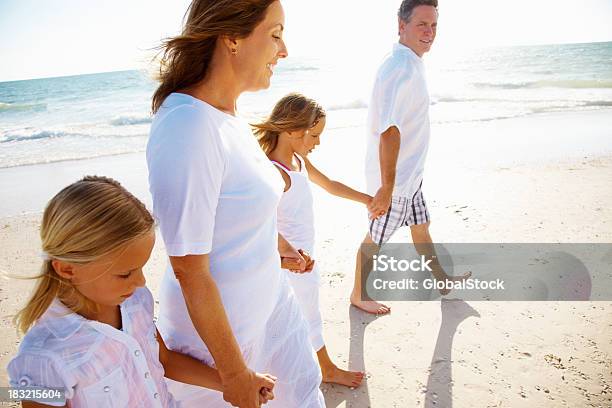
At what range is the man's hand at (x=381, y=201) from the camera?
3.35 meters

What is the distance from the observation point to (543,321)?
3.48m

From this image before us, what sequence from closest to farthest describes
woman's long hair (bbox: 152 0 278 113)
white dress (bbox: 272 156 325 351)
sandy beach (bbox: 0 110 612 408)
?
woman's long hair (bbox: 152 0 278 113)
white dress (bbox: 272 156 325 351)
sandy beach (bbox: 0 110 612 408)

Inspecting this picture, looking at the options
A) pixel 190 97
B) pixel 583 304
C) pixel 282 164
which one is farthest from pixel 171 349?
pixel 583 304

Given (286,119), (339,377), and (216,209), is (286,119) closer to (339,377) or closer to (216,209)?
(216,209)

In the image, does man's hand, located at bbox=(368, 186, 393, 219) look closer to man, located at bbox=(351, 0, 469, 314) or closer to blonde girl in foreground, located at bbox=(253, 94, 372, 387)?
man, located at bbox=(351, 0, 469, 314)

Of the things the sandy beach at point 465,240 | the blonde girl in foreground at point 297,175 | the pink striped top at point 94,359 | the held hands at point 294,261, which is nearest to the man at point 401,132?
the sandy beach at point 465,240

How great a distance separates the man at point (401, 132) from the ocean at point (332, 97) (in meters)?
1.99

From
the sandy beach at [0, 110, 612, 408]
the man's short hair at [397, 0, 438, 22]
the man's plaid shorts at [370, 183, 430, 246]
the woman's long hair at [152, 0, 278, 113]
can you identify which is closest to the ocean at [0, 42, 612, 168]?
the woman's long hair at [152, 0, 278, 113]

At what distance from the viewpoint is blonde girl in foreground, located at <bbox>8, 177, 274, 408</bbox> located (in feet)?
4.04

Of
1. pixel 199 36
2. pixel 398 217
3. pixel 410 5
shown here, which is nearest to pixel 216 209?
pixel 199 36

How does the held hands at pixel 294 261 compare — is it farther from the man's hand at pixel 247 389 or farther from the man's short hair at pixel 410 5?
the man's short hair at pixel 410 5

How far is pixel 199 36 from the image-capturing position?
1.37m

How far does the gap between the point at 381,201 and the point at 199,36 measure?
2217 millimetres

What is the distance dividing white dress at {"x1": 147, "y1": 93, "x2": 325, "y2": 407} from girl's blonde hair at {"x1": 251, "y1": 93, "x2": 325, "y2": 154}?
105 centimetres
